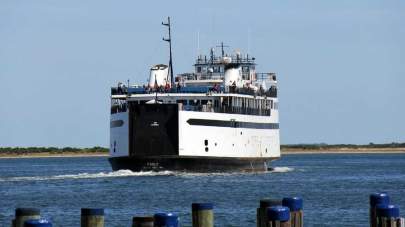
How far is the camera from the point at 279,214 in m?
23.3

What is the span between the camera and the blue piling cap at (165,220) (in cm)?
2255

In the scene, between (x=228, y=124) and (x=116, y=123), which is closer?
(x=116, y=123)

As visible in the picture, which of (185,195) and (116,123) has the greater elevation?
(116,123)

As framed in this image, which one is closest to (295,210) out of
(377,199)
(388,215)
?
(388,215)

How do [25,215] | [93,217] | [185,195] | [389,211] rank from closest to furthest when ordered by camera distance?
[93,217]
[389,211]
[25,215]
[185,195]

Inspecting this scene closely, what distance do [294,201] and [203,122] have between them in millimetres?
49896

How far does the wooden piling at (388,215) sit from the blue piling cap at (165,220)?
4.78m

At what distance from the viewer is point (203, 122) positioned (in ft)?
247

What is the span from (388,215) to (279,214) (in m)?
2.83

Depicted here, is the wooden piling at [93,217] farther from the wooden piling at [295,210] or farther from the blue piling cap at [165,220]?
the wooden piling at [295,210]

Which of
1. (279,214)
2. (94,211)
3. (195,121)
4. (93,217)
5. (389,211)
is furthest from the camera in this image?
(195,121)

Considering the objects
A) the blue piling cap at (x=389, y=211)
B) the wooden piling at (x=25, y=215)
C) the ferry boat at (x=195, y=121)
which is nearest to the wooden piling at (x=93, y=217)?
the wooden piling at (x=25, y=215)

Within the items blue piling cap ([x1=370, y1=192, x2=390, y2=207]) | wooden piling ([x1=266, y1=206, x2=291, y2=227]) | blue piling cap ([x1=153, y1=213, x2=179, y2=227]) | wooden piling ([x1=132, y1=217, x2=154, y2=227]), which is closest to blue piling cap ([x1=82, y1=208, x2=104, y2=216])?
wooden piling ([x1=132, y1=217, x2=154, y2=227])

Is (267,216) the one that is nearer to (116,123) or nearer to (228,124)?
(116,123)
